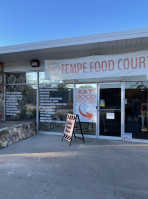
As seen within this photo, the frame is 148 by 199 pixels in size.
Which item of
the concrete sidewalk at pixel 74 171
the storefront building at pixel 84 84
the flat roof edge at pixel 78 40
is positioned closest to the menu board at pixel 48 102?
the storefront building at pixel 84 84

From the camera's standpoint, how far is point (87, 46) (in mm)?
4531

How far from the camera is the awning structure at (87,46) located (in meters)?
3.94

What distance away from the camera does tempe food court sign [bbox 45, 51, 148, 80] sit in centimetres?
443

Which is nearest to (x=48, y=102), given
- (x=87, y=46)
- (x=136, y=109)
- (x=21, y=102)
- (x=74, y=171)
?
(x=21, y=102)

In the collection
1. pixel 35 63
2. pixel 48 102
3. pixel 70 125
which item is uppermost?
pixel 35 63

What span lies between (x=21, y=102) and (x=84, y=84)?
3.02 meters

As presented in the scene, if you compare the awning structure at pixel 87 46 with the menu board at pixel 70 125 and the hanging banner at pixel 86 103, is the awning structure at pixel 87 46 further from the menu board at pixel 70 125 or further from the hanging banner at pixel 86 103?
the menu board at pixel 70 125

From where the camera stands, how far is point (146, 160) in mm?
3586

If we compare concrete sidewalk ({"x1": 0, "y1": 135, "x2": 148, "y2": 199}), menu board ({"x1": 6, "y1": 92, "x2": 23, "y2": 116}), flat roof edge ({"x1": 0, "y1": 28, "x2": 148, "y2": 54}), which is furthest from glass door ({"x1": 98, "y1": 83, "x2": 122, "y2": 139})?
menu board ({"x1": 6, "y1": 92, "x2": 23, "y2": 116})

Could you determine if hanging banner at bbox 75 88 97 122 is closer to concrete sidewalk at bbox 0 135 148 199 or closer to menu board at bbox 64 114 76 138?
menu board at bbox 64 114 76 138

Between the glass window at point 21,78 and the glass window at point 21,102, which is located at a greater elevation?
the glass window at point 21,78

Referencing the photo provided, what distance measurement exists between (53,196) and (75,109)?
12.4ft

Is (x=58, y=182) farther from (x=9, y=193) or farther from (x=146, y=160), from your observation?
(x=146, y=160)

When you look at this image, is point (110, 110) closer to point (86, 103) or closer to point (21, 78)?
point (86, 103)
